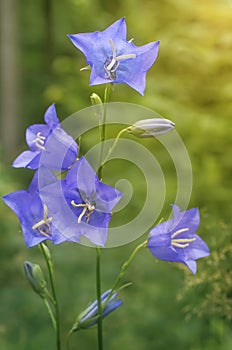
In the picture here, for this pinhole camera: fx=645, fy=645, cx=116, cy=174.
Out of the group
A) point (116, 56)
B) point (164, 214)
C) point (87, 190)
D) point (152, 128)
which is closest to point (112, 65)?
point (116, 56)

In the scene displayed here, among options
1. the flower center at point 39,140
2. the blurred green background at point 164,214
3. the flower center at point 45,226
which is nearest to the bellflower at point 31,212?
the flower center at point 45,226

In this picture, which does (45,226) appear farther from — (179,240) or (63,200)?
(179,240)

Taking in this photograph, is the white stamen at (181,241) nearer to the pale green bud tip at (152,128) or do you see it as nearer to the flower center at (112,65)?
the pale green bud tip at (152,128)

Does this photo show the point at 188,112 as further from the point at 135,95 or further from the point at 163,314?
the point at 163,314

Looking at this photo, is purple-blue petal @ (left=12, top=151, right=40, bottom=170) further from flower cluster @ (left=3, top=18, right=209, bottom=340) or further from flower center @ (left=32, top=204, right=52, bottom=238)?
flower center @ (left=32, top=204, right=52, bottom=238)

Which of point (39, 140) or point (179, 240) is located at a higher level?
Result: point (39, 140)

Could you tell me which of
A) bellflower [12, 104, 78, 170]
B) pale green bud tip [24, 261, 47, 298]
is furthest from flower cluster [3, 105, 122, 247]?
pale green bud tip [24, 261, 47, 298]
